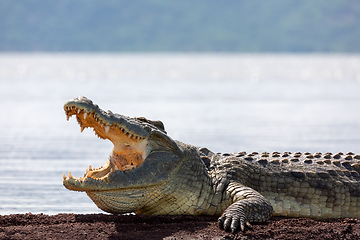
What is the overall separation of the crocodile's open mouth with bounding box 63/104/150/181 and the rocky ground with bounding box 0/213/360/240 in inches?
17.3

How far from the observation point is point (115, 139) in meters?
5.92

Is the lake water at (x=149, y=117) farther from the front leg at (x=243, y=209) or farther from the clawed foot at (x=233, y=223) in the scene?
the clawed foot at (x=233, y=223)

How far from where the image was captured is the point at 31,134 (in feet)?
48.1

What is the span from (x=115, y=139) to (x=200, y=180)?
3.03 ft

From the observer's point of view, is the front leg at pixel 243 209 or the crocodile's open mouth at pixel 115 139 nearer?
the front leg at pixel 243 209

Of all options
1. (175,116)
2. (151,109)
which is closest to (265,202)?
(175,116)

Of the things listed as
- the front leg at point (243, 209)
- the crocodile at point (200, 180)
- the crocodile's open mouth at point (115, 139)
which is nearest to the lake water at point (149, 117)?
the crocodile's open mouth at point (115, 139)

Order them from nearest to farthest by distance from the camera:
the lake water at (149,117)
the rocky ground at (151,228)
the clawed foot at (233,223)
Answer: the rocky ground at (151,228) → the clawed foot at (233,223) → the lake water at (149,117)

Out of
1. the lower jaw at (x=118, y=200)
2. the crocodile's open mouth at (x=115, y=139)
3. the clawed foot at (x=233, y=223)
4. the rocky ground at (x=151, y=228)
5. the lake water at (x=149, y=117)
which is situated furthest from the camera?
the lake water at (x=149, y=117)

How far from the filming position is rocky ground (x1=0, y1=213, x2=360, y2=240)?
5.09 metres

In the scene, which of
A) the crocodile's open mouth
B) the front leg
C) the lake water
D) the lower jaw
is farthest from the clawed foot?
the lake water

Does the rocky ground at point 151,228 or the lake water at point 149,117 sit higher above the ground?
the lake water at point 149,117

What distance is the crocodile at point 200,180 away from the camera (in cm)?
551

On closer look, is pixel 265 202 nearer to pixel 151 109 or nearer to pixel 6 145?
pixel 6 145
